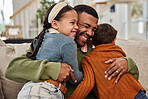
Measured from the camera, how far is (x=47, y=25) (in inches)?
45.3

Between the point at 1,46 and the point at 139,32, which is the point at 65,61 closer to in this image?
the point at 1,46

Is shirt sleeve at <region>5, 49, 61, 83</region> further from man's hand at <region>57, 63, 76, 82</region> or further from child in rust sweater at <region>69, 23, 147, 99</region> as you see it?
child in rust sweater at <region>69, 23, 147, 99</region>

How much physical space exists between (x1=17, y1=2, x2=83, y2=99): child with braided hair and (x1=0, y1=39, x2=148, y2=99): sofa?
34cm

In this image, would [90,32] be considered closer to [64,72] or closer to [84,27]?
[84,27]

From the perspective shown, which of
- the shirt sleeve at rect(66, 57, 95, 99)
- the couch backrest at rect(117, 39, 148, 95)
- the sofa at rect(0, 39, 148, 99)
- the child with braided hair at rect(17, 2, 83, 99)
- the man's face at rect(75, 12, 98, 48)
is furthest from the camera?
the couch backrest at rect(117, 39, 148, 95)

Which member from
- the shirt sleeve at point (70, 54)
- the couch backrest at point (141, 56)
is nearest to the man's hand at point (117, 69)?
the shirt sleeve at point (70, 54)

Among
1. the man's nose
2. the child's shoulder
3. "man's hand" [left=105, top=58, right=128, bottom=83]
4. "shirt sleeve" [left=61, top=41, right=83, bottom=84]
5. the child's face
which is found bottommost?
"man's hand" [left=105, top=58, right=128, bottom=83]

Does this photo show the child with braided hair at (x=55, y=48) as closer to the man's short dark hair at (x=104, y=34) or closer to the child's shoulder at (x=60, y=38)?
the child's shoulder at (x=60, y=38)

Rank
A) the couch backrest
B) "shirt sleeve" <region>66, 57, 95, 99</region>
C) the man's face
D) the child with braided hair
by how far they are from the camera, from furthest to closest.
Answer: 1. the couch backrest
2. the man's face
3. "shirt sleeve" <region>66, 57, 95, 99</region>
4. the child with braided hair

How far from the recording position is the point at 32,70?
1016 millimetres

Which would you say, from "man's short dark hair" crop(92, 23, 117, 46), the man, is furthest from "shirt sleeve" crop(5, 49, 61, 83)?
"man's short dark hair" crop(92, 23, 117, 46)

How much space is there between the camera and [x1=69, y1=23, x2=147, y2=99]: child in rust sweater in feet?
3.51

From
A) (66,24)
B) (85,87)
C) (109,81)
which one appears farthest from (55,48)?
(109,81)

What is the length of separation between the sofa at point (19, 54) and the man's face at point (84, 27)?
542 millimetres
